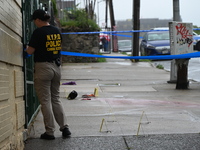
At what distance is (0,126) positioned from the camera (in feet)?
14.0

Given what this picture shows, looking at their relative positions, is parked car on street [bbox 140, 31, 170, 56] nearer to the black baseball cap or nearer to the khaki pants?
the khaki pants

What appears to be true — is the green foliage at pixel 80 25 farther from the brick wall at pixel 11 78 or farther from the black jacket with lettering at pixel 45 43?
the brick wall at pixel 11 78

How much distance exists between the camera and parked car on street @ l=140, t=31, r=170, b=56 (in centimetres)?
2394

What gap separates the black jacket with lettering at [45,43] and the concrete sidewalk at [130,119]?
1.07 m

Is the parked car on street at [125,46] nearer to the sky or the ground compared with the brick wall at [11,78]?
nearer to the sky

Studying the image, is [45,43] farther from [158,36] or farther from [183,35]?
[158,36]

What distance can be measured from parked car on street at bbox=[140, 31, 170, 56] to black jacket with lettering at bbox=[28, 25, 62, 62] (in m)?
18.3

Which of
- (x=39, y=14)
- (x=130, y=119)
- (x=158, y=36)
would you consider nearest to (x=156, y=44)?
(x=158, y=36)

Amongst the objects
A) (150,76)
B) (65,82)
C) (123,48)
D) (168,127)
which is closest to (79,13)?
(150,76)

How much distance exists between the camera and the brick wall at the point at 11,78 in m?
4.43

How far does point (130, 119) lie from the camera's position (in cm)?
732

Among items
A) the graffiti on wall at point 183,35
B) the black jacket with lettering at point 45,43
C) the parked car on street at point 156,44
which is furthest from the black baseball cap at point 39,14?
the parked car on street at point 156,44

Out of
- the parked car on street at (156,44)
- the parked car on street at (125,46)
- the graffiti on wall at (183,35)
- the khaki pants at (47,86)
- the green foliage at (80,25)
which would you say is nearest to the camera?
the khaki pants at (47,86)

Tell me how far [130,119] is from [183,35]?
487 centimetres
